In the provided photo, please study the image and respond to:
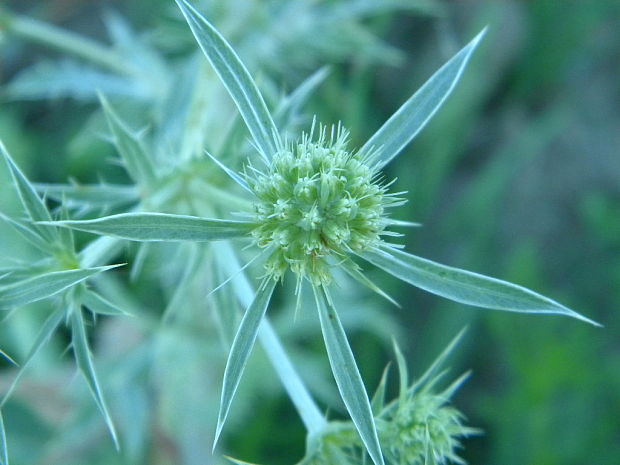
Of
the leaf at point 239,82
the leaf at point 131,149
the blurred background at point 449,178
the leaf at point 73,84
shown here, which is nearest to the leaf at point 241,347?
the leaf at point 239,82

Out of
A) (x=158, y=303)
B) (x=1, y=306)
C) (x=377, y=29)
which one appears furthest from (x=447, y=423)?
(x=377, y=29)

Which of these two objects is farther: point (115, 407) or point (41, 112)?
point (41, 112)

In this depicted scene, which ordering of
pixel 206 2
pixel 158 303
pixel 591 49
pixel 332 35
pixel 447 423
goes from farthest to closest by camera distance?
pixel 591 49 → pixel 158 303 → pixel 332 35 → pixel 206 2 → pixel 447 423

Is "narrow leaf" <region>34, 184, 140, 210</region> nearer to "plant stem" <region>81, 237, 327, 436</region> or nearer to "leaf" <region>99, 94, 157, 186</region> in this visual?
"leaf" <region>99, 94, 157, 186</region>

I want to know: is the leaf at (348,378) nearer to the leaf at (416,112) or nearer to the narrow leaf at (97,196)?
the leaf at (416,112)

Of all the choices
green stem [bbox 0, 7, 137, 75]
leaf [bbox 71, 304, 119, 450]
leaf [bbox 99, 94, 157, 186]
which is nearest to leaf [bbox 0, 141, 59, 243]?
leaf [bbox 71, 304, 119, 450]

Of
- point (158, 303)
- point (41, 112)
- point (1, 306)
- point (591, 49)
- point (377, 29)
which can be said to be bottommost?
point (1, 306)

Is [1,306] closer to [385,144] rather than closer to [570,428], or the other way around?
[385,144]

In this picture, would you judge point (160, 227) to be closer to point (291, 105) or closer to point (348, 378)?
point (348, 378)
